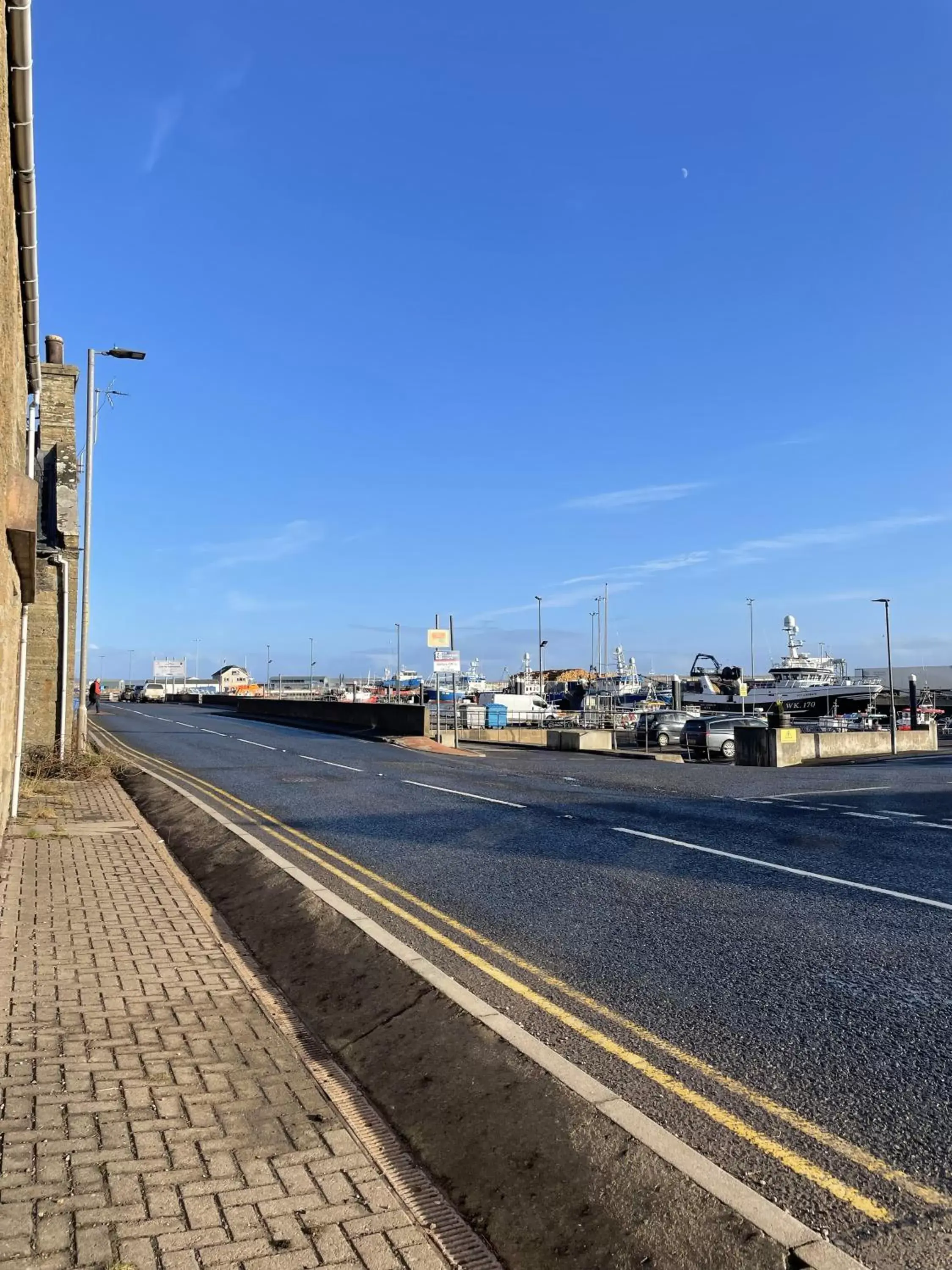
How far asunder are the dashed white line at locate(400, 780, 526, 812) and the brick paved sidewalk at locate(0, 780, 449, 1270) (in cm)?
864

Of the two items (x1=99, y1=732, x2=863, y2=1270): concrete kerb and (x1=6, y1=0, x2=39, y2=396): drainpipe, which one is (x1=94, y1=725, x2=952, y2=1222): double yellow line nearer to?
(x1=99, y1=732, x2=863, y2=1270): concrete kerb

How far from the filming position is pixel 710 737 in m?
36.9

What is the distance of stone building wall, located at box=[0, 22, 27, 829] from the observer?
8.02 meters

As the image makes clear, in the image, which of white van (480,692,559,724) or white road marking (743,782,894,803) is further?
A: white van (480,692,559,724)

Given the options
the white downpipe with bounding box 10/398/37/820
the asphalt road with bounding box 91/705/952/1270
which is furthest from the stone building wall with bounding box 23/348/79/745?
the asphalt road with bounding box 91/705/952/1270

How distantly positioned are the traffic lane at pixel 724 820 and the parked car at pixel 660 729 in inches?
675

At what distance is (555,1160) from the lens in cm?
390

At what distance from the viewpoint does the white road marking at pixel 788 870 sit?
821cm

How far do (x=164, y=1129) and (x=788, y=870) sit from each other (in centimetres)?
711

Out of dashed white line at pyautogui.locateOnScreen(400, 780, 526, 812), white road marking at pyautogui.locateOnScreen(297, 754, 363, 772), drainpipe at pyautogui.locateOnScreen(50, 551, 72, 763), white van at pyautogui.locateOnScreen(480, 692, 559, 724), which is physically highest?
drainpipe at pyautogui.locateOnScreen(50, 551, 72, 763)

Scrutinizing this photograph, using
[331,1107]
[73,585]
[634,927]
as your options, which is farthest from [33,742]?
[331,1107]

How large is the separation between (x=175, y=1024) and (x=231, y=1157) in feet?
5.53

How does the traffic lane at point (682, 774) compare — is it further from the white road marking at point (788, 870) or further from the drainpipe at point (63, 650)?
the drainpipe at point (63, 650)

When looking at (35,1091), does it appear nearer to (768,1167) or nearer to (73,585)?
(768,1167)
